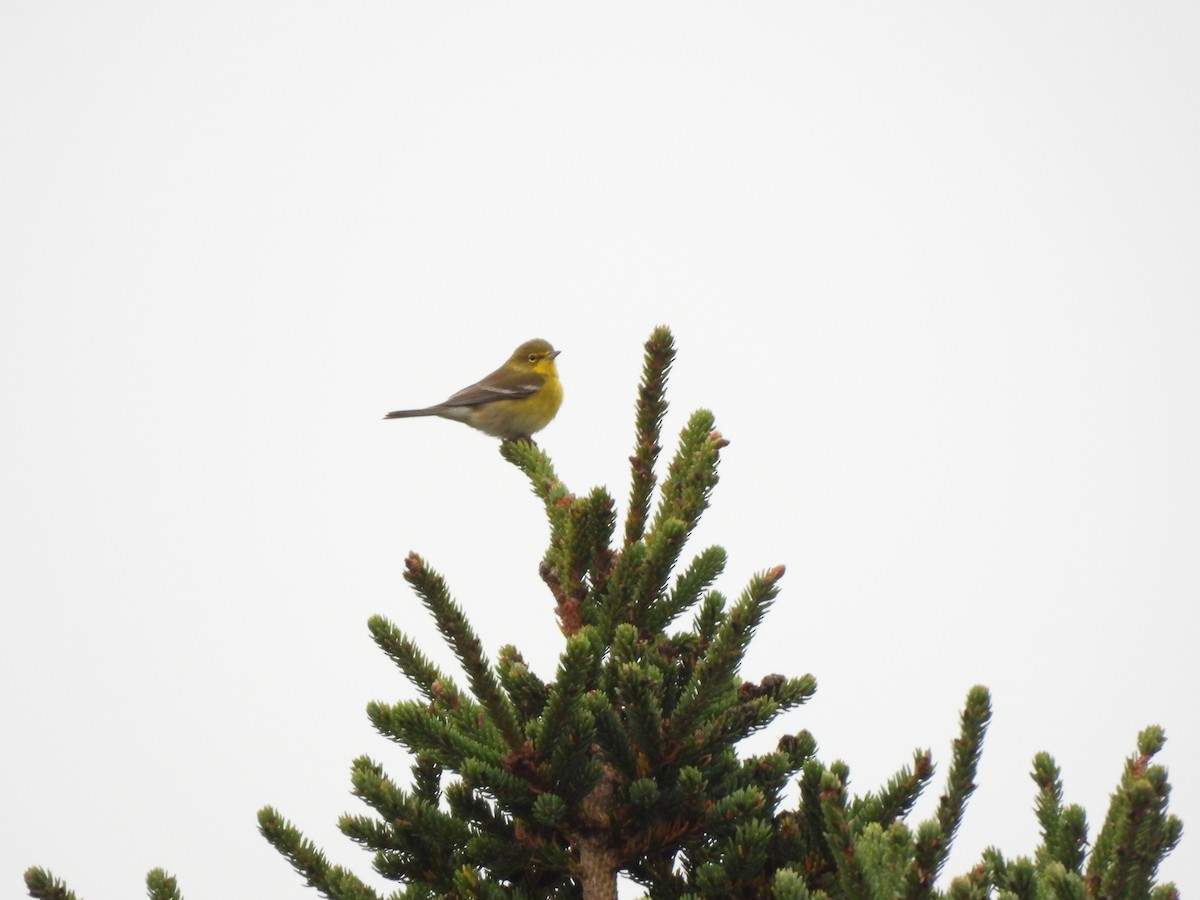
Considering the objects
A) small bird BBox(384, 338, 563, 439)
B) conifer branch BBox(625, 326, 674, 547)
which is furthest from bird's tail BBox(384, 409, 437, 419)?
conifer branch BBox(625, 326, 674, 547)

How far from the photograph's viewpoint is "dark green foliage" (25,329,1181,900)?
3668 millimetres

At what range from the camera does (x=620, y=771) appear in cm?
402

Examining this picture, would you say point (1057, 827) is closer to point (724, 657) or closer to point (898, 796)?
point (898, 796)

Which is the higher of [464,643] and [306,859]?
[464,643]

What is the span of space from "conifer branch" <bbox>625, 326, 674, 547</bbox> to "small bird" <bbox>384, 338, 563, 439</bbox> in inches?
299

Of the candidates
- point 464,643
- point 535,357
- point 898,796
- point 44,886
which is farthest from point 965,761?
point 535,357

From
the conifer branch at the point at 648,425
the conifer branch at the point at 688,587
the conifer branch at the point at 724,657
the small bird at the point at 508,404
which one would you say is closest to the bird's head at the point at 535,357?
the small bird at the point at 508,404

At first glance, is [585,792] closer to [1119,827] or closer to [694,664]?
[694,664]

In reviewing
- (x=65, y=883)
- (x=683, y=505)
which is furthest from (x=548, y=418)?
(x=65, y=883)

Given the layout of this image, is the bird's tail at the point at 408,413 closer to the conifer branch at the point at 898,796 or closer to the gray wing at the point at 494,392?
the gray wing at the point at 494,392

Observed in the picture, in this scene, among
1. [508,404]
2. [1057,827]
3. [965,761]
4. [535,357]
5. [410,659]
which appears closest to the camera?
[965,761]

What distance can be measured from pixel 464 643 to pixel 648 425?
1.35 metres

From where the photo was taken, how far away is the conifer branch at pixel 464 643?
3750mm

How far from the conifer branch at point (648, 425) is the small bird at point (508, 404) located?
7.61m
